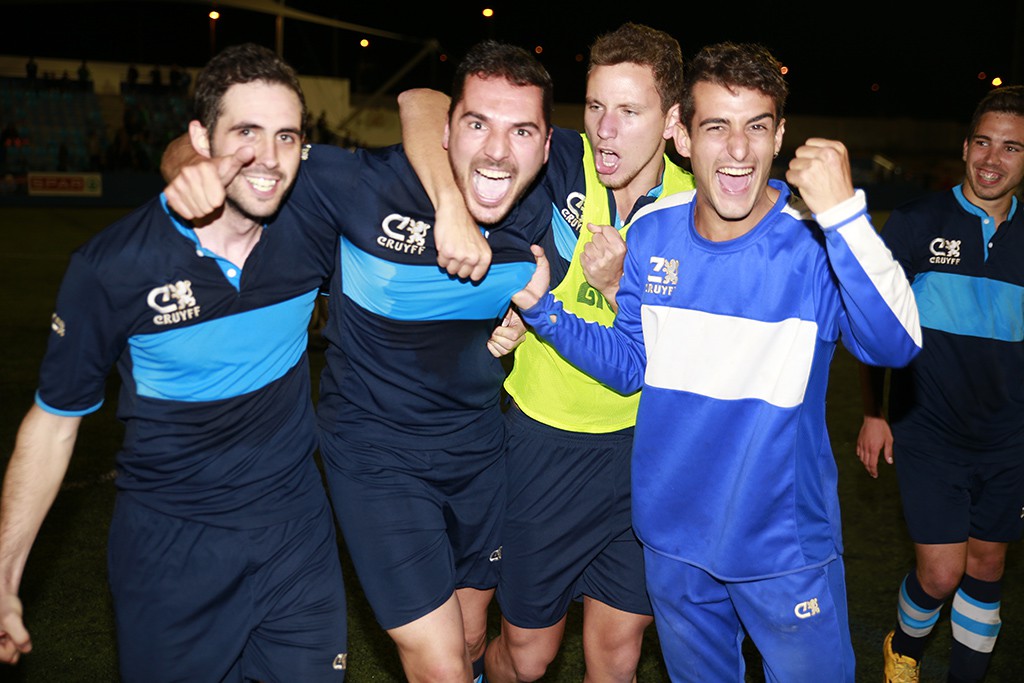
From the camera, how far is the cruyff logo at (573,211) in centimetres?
376

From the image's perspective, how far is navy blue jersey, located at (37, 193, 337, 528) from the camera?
276cm

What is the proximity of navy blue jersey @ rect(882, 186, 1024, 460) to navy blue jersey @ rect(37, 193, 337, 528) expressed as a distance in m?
2.74

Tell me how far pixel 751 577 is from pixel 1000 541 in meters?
2.00

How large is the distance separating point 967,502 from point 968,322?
790 millimetres

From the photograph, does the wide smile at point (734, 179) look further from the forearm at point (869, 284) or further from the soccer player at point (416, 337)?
the soccer player at point (416, 337)

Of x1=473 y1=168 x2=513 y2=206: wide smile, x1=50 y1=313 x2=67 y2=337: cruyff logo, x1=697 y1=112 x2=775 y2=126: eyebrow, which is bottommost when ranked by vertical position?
x1=50 y1=313 x2=67 y2=337: cruyff logo

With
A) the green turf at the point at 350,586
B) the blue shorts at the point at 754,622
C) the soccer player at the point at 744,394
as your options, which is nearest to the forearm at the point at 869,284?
the soccer player at the point at 744,394

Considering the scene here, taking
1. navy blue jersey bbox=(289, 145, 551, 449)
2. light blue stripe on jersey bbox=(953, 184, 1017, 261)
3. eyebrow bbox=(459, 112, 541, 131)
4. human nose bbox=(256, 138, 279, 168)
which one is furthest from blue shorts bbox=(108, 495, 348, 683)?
light blue stripe on jersey bbox=(953, 184, 1017, 261)

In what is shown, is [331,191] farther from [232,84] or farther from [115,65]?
[115,65]

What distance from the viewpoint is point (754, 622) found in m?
3.00

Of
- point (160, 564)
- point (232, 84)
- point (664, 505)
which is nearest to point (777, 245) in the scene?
point (664, 505)

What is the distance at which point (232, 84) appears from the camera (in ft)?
9.61

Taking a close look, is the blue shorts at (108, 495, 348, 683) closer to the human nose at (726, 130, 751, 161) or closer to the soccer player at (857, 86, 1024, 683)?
the human nose at (726, 130, 751, 161)

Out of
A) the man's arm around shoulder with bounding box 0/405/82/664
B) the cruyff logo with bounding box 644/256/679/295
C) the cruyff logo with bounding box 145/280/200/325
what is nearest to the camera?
the man's arm around shoulder with bounding box 0/405/82/664
